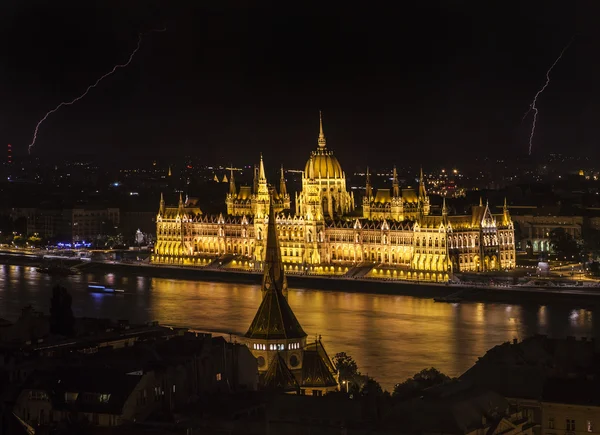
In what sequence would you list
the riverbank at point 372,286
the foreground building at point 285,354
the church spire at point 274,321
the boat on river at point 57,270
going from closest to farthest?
the foreground building at point 285,354 → the church spire at point 274,321 → the riverbank at point 372,286 → the boat on river at point 57,270

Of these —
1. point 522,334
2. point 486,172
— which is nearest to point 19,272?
point 522,334

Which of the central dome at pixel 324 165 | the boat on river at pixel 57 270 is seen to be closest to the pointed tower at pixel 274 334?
the boat on river at pixel 57 270

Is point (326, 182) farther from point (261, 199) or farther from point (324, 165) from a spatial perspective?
point (261, 199)

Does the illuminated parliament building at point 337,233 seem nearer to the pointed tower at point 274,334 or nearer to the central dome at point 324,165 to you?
the central dome at point 324,165

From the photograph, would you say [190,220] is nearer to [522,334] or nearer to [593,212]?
[593,212]

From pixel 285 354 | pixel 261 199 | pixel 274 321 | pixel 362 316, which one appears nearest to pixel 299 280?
pixel 261 199

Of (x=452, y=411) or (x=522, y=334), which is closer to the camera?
(x=452, y=411)
